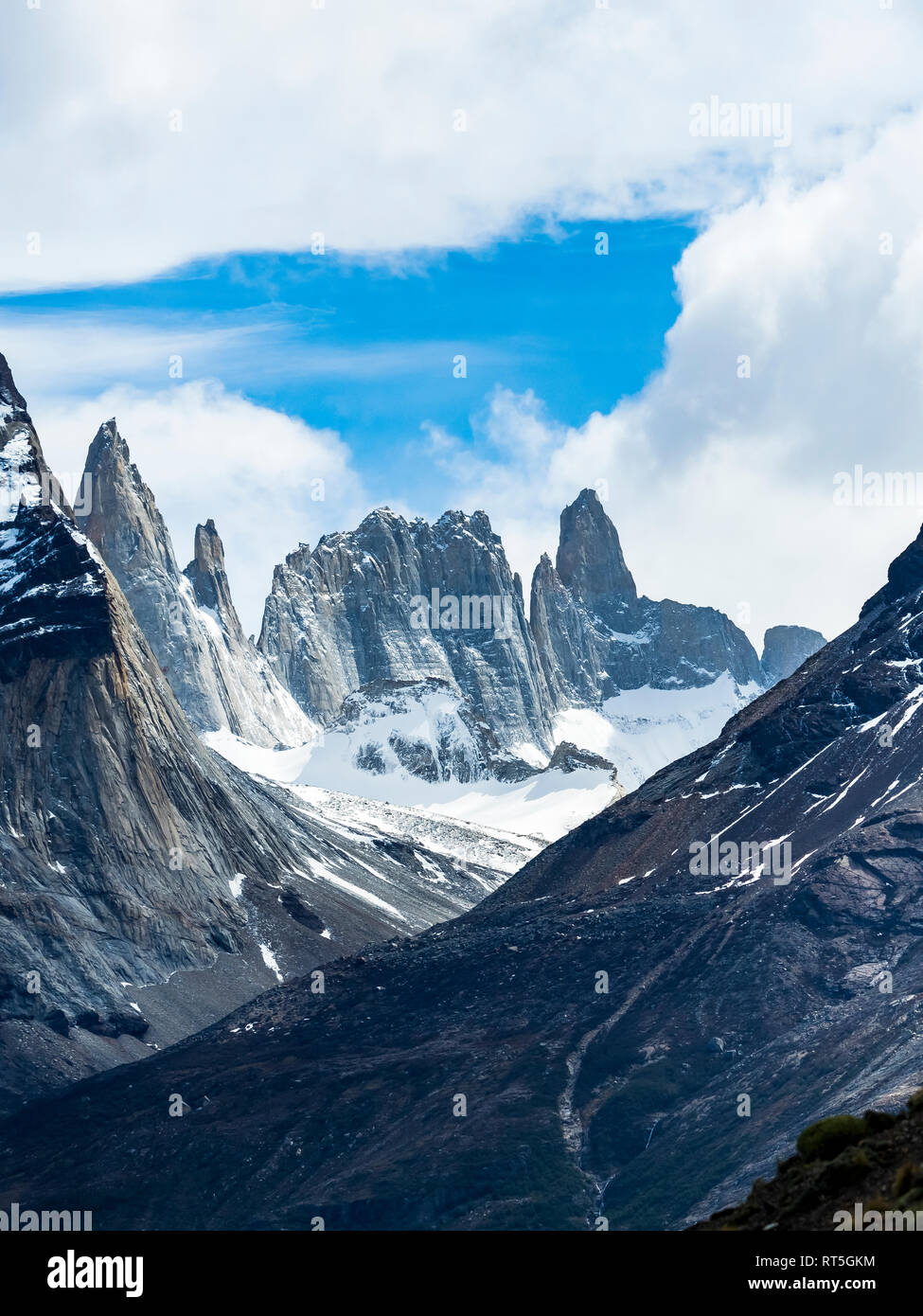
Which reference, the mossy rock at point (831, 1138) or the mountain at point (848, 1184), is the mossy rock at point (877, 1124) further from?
the mossy rock at point (831, 1138)

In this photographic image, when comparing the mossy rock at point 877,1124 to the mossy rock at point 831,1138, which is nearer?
the mossy rock at point 831,1138

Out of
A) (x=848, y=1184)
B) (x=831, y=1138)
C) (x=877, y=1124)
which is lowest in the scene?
(x=848, y=1184)

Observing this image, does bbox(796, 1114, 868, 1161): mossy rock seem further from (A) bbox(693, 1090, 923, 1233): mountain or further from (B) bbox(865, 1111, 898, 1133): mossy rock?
(B) bbox(865, 1111, 898, 1133): mossy rock

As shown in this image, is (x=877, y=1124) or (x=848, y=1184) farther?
(x=877, y=1124)

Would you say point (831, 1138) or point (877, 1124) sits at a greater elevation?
point (877, 1124)

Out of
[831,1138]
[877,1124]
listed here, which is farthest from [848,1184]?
[877,1124]

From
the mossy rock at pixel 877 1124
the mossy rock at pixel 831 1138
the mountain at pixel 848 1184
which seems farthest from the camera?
the mossy rock at pixel 877 1124

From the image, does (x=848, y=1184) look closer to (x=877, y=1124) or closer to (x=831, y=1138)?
(x=831, y=1138)

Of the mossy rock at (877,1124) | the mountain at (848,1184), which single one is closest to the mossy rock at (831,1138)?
the mountain at (848,1184)

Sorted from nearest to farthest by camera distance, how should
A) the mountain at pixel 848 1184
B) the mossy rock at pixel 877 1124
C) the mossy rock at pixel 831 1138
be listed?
the mountain at pixel 848 1184 < the mossy rock at pixel 831 1138 < the mossy rock at pixel 877 1124

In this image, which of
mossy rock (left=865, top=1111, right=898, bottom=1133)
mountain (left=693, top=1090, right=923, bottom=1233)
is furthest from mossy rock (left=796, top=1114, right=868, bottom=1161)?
mossy rock (left=865, top=1111, right=898, bottom=1133)

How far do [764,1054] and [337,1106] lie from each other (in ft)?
143
